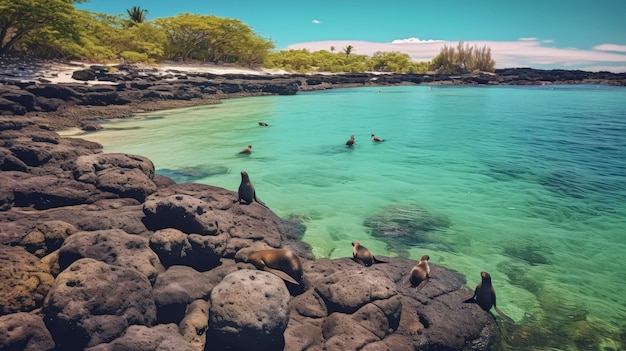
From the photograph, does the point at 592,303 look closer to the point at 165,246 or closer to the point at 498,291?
the point at 498,291

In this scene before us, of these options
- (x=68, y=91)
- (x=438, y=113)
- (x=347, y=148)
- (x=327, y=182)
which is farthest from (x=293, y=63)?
(x=327, y=182)

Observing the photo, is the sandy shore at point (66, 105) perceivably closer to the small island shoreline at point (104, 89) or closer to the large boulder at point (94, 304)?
the small island shoreline at point (104, 89)

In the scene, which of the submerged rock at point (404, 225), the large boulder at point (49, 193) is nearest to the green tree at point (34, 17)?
the large boulder at point (49, 193)

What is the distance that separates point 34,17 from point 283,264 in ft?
118

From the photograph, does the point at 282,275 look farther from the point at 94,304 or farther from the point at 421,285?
the point at 94,304

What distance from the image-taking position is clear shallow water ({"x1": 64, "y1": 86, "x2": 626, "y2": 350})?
687 centimetres

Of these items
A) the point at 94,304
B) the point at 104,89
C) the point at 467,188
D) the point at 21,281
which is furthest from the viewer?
the point at 104,89

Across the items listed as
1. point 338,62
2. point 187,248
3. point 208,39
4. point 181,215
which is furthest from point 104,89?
point 338,62

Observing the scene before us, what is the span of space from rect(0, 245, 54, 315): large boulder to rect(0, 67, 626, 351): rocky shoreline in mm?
13

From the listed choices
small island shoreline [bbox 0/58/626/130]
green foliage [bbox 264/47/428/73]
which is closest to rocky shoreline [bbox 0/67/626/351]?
small island shoreline [bbox 0/58/626/130]

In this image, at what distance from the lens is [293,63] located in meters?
79.0

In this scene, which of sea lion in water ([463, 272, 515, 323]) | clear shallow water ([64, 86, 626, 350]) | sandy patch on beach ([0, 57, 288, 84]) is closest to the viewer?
sea lion in water ([463, 272, 515, 323])

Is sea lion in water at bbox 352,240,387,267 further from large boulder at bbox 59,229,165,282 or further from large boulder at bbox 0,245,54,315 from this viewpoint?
large boulder at bbox 0,245,54,315

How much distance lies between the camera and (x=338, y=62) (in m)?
90.8
